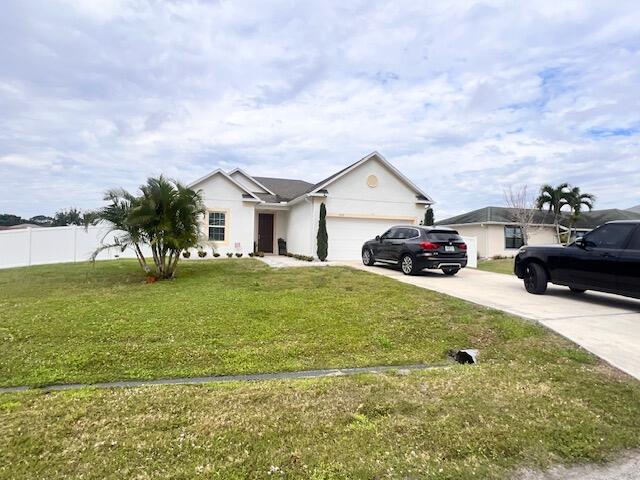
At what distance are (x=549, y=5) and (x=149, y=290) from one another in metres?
12.1

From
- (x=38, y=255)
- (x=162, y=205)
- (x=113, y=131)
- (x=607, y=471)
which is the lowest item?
(x=607, y=471)

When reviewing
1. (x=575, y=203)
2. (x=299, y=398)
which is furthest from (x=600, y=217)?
(x=299, y=398)

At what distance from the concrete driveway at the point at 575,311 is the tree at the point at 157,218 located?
7.10 m

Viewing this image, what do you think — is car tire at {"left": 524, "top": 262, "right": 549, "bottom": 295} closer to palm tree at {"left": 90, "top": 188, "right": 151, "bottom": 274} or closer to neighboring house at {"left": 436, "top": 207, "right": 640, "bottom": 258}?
palm tree at {"left": 90, "top": 188, "right": 151, "bottom": 274}

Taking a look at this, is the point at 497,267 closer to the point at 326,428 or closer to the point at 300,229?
the point at 300,229

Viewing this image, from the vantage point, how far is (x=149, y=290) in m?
9.77

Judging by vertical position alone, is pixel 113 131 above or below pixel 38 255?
above

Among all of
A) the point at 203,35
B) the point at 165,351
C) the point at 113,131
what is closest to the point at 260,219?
the point at 113,131

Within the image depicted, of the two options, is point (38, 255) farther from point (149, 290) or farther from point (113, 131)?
point (149, 290)

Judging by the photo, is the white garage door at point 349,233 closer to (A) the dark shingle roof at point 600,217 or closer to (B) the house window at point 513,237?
(B) the house window at point 513,237

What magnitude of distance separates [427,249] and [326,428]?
378 inches

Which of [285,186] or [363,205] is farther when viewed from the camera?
[285,186]

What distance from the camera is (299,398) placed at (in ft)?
12.4

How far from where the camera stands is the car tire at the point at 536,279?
922 cm
